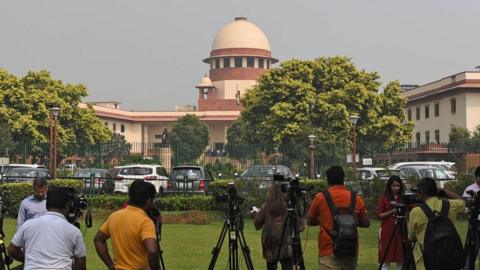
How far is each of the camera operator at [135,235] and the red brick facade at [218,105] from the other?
3648 inches

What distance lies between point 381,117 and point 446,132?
1344cm

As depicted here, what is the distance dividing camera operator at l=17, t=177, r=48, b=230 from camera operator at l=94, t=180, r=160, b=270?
112 inches

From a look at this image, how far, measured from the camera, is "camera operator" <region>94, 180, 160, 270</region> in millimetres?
5910

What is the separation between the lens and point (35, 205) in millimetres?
8750

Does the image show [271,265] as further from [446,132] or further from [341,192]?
[446,132]

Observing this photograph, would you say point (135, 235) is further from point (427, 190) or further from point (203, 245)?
point (203, 245)

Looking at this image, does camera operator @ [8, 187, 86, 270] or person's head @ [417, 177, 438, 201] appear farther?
person's head @ [417, 177, 438, 201]

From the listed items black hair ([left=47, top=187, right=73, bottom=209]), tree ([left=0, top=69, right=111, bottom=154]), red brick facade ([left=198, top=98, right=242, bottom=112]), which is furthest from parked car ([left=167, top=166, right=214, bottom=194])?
red brick facade ([left=198, top=98, right=242, bottom=112])

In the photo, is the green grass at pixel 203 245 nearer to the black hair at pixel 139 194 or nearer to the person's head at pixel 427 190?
the person's head at pixel 427 190

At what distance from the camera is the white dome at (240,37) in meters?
105

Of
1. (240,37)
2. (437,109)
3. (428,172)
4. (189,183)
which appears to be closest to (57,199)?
(189,183)

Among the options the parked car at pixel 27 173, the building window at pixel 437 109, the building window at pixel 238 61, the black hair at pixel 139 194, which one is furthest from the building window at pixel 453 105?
the black hair at pixel 139 194

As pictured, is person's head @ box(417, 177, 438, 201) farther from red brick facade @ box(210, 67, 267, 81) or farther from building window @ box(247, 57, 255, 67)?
building window @ box(247, 57, 255, 67)

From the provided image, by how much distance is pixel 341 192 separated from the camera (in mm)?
7508
